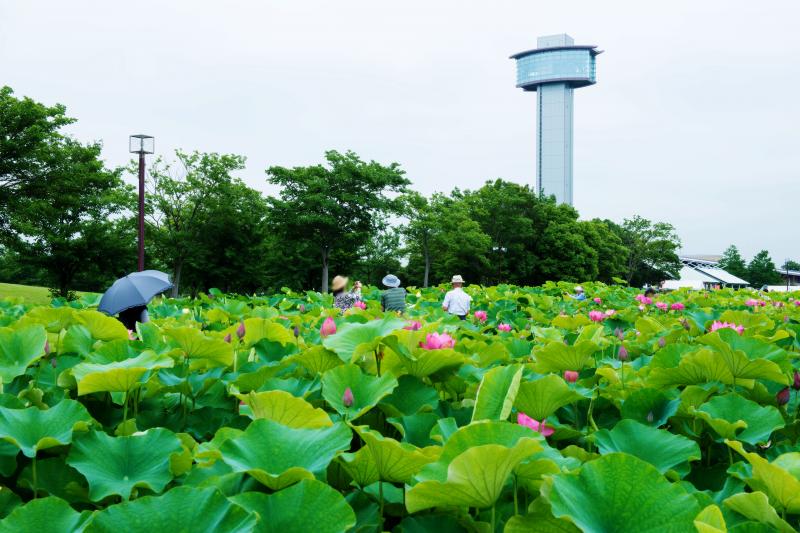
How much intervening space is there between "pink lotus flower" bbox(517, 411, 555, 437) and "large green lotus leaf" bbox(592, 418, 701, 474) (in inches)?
4.5

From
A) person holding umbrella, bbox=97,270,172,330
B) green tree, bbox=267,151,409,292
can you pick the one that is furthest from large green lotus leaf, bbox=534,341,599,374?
green tree, bbox=267,151,409,292

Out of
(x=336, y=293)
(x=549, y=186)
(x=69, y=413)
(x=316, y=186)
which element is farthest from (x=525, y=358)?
(x=549, y=186)

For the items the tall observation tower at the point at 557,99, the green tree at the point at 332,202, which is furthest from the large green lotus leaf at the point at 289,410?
the tall observation tower at the point at 557,99

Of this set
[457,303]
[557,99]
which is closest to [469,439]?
[457,303]

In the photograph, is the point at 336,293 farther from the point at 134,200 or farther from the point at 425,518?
the point at 134,200

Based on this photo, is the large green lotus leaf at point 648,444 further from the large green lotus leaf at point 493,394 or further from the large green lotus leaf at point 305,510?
the large green lotus leaf at point 305,510

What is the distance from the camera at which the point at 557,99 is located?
373 ft

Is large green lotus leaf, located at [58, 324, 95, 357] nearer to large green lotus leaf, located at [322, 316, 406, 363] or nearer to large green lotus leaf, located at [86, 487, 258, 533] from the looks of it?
large green lotus leaf, located at [322, 316, 406, 363]

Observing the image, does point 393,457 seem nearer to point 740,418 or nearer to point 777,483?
point 777,483

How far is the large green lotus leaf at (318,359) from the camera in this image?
1.95 metres

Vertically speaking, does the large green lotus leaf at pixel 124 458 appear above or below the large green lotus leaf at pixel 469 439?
below

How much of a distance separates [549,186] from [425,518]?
117 metres

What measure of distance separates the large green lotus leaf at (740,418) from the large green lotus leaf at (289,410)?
0.92 meters

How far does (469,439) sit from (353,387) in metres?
0.58
